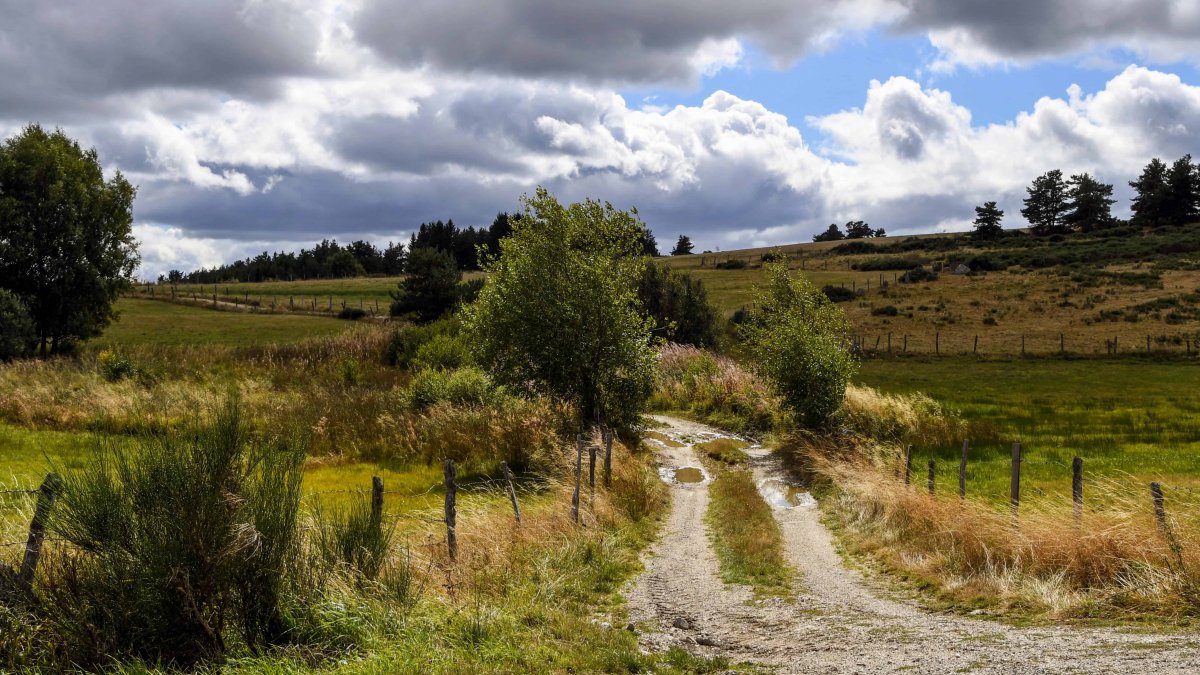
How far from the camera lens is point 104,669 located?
247 inches

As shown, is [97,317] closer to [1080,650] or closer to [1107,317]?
[1080,650]

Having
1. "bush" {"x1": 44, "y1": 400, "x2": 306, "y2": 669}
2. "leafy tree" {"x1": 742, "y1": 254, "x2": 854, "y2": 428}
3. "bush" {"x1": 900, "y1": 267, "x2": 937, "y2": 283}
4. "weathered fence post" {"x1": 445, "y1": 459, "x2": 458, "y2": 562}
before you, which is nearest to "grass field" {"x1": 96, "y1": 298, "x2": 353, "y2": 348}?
"leafy tree" {"x1": 742, "y1": 254, "x2": 854, "y2": 428}

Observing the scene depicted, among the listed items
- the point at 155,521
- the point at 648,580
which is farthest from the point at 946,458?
the point at 155,521

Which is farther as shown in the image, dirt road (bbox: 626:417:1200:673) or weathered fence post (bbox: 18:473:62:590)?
dirt road (bbox: 626:417:1200:673)

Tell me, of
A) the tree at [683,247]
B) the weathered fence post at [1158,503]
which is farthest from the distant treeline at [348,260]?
the weathered fence post at [1158,503]

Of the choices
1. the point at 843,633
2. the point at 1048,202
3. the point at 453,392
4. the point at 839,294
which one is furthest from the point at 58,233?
the point at 1048,202

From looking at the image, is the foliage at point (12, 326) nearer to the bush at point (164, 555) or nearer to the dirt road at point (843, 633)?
the dirt road at point (843, 633)

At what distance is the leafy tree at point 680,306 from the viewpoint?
51.2 metres

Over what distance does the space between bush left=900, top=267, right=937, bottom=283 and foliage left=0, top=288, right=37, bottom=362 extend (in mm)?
79504

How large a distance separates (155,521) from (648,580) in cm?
722

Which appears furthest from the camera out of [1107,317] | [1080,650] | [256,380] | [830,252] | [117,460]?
[830,252]

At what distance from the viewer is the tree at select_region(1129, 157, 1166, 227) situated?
4702 inches

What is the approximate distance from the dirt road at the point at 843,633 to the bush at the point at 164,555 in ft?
13.5

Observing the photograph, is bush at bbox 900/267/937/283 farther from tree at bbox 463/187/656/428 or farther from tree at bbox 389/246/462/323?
tree at bbox 463/187/656/428
